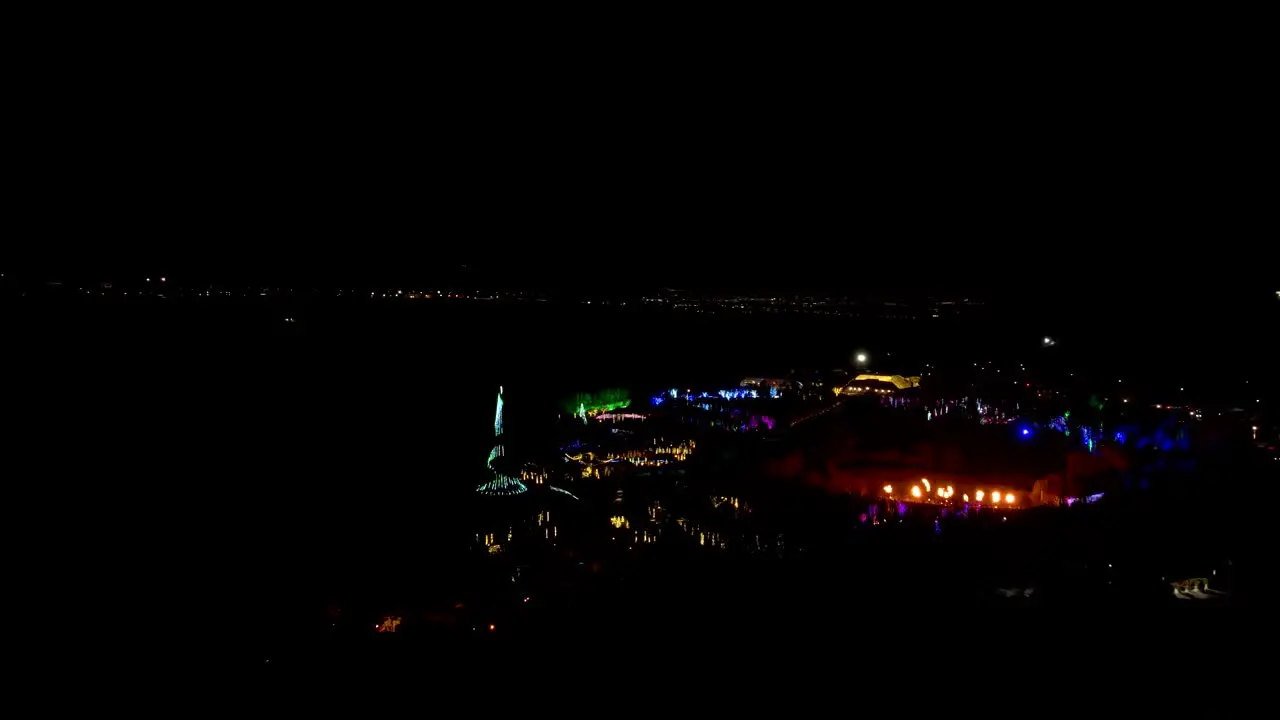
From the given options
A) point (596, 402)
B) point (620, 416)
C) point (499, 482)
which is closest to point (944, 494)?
point (499, 482)

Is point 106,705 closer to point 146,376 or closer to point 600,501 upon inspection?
point 600,501

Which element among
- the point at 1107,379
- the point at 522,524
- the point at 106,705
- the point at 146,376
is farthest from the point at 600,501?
the point at 1107,379

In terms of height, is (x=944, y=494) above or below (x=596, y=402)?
above

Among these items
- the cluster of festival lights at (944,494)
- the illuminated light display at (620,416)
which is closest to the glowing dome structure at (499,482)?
the cluster of festival lights at (944,494)

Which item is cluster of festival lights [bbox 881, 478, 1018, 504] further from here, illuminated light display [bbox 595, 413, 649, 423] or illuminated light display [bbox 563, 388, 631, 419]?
illuminated light display [bbox 563, 388, 631, 419]

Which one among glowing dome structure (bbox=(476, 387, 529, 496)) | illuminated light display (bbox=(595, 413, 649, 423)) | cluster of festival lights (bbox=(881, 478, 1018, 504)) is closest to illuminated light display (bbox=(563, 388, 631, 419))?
illuminated light display (bbox=(595, 413, 649, 423))

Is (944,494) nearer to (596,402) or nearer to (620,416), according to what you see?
(620,416)

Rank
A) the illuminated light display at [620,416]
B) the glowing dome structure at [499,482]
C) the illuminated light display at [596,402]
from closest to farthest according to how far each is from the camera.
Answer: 1. the glowing dome structure at [499,482]
2. the illuminated light display at [620,416]
3. the illuminated light display at [596,402]

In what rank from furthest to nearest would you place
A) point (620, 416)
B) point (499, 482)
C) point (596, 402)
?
point (596, 402) < point (620, 416) < point (499, 482)

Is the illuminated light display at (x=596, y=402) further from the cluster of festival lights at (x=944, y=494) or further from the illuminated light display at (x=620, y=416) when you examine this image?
the cluster of festival lights at (x=944, y=494)

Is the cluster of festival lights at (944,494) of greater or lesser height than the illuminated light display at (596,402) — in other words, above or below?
above

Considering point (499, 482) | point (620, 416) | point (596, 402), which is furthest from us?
point (596, 402)

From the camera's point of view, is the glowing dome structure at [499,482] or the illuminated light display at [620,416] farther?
the illuminated light display at [620,416]
